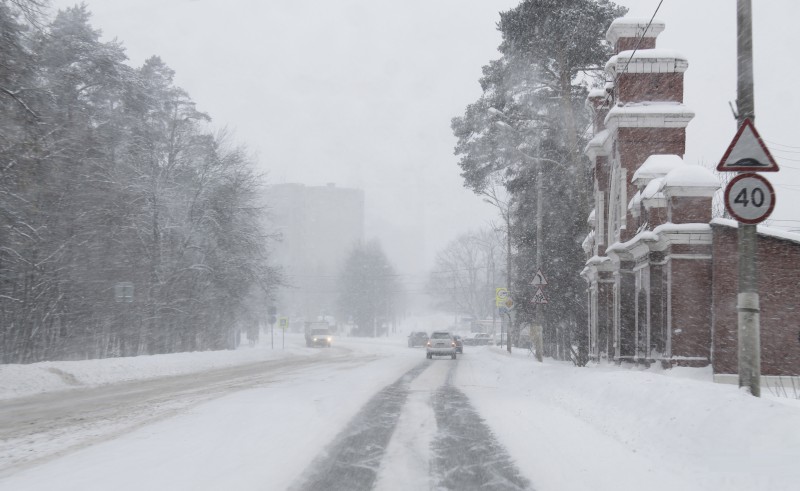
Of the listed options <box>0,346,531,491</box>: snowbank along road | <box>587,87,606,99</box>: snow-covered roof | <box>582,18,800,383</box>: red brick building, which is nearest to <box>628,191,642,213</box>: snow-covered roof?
<box>582,18,800,383</box>: red brick building

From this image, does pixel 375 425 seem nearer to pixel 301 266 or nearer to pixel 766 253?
pixel 766 253

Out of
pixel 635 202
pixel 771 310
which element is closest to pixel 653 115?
pixel 635 202

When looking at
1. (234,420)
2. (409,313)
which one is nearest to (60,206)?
(234,420)

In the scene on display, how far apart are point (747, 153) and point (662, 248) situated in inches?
432

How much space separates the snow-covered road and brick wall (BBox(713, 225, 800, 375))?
400cm

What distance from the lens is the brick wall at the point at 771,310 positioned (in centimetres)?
1700

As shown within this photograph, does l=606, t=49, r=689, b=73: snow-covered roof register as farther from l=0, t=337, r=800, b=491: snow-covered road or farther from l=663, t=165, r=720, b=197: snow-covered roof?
l=0, t=337, r=800, b=491: snow-covered road

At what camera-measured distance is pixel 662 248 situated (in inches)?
768

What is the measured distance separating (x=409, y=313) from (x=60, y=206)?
15705 cm

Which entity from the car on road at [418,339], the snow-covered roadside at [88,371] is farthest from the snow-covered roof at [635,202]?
the car on road at [418,339]

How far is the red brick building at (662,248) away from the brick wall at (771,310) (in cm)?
2

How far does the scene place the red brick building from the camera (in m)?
17.2

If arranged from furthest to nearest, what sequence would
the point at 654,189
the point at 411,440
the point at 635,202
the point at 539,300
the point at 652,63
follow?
the point at 539,300
the point at 652,63
the point at 635,202
the point at 654,189
the point at 411,440

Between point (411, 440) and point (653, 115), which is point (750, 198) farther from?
point (653, 115)
